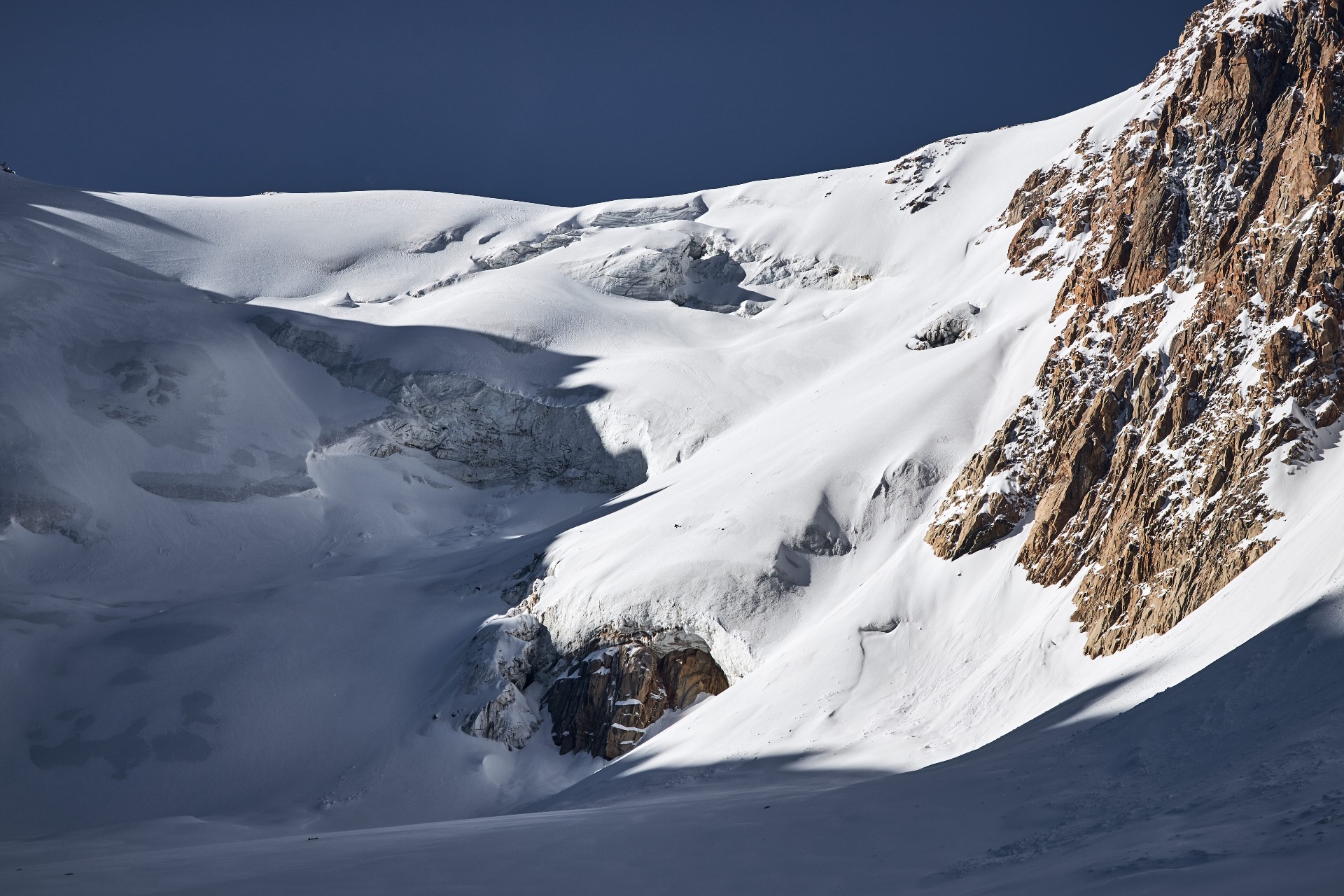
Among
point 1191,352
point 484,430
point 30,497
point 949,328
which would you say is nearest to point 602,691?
point 1191,352

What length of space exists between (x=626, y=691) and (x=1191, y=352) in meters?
19.2

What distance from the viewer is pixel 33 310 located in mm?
53094

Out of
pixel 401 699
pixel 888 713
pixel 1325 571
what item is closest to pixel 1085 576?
pixel 888 713

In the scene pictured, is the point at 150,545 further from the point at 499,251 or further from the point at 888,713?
the point at 499,251

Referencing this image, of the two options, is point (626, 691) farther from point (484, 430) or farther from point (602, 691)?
point (484, 430)

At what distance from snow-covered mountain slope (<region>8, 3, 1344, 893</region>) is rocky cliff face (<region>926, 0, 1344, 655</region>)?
0.41m

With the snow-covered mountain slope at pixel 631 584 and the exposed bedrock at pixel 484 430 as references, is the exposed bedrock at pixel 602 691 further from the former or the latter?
the exposed bedrock at pixel 484 430

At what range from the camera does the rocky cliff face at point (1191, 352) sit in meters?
22.8

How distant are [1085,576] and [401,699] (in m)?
22.2

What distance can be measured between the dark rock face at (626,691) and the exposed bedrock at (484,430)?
21771 millimetres

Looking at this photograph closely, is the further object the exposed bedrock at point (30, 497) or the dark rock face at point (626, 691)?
the exposed bedrock at point (30, 497)

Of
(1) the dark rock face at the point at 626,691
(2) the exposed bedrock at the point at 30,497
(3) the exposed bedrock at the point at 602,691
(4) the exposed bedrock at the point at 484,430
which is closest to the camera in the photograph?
(1) the dark rock face at the point at 626,691

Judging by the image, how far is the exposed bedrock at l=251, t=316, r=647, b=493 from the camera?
5500cm

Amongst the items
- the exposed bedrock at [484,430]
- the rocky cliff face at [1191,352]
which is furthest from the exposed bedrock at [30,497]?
the rocky cliff face at [1191,352]
